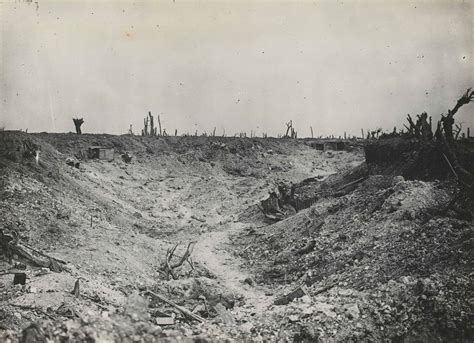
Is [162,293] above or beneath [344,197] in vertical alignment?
beneath

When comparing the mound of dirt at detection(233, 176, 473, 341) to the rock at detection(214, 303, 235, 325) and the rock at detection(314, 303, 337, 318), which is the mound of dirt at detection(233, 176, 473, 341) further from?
the rock at detection(214, 303, 235, 325)

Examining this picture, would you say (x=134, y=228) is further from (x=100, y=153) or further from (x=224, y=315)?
(x=100, y=153)

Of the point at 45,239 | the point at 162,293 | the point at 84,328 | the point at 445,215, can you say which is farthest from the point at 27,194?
the point at 445,215

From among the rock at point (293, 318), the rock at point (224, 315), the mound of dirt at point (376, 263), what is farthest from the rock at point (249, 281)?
the rock at point (293, 318)

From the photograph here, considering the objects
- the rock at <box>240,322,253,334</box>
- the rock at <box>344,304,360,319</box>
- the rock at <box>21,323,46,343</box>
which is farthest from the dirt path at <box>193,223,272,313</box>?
the rock at <box>21,323,46,343</box>

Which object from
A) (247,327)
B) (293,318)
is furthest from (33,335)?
Answer: (293,318)

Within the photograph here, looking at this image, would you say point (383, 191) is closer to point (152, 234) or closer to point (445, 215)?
point (445, 215)

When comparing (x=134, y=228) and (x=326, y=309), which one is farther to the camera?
(x=134, y=228)
